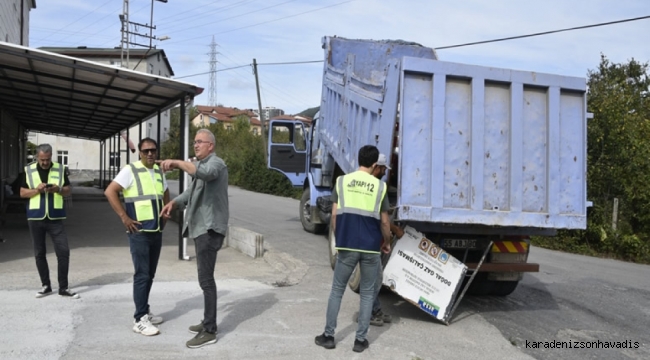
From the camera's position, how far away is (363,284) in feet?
16.9

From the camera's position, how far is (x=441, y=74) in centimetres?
599

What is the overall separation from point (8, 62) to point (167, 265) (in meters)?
3.96

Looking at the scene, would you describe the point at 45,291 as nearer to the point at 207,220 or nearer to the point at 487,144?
the point at 207,220

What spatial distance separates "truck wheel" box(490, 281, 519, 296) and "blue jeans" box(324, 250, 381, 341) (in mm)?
2902

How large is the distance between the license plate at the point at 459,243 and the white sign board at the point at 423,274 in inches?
14.6

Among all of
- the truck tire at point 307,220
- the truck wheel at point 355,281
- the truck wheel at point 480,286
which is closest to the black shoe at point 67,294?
the truck wheel at point 355,281

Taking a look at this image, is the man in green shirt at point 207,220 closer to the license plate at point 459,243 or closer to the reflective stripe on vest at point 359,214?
the reflective stripe on vest at point 359,214

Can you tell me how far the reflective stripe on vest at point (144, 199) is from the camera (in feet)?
17.2

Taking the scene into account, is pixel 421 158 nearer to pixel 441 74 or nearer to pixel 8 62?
pixel 441 74

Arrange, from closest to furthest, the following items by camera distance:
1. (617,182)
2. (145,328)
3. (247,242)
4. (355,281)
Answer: (145,328) → (355,281) → (247,242) → (617,182)

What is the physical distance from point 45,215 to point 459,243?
15.1 ft

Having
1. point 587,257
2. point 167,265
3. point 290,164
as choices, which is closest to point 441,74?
point 167,265

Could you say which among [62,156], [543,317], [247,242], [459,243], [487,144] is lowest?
[543,317]

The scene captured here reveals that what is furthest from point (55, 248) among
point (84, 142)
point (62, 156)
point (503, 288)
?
point (84, 142)
